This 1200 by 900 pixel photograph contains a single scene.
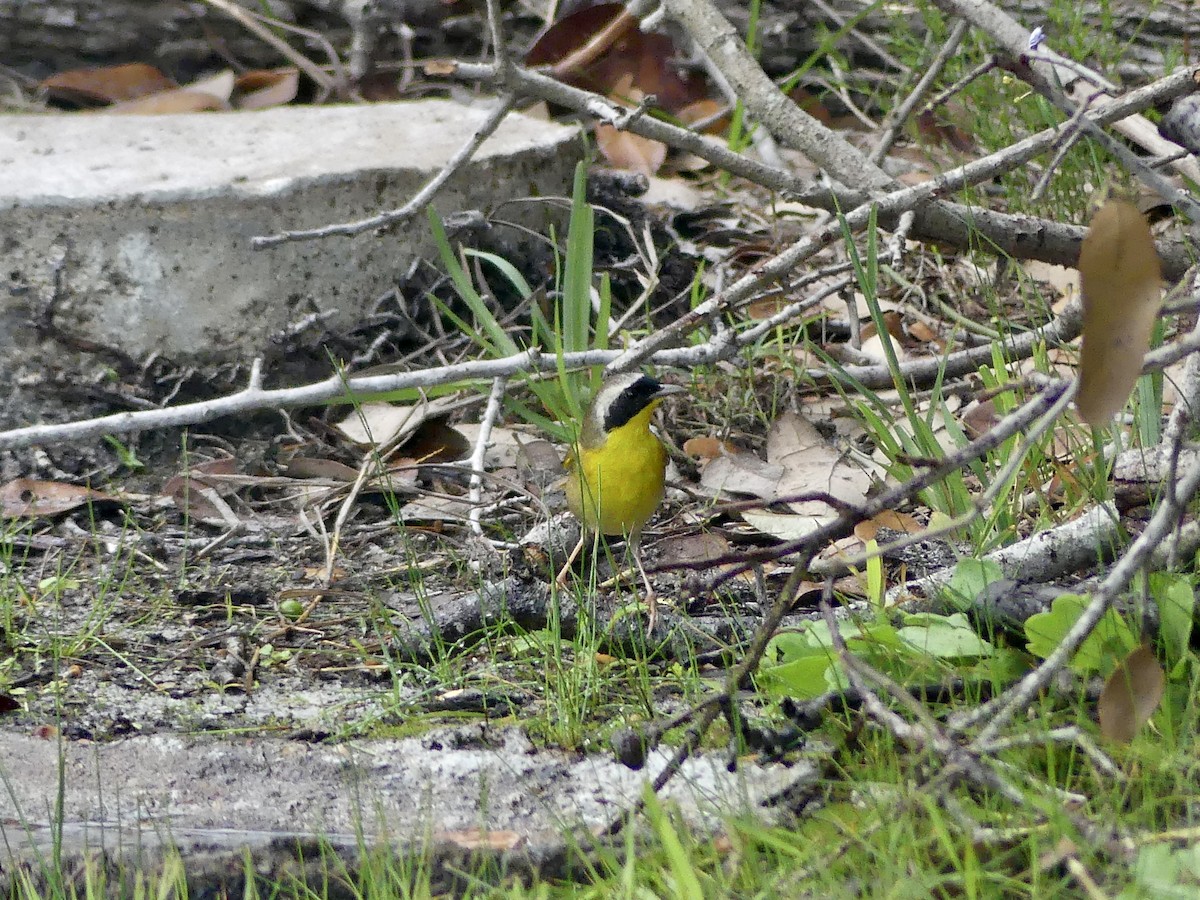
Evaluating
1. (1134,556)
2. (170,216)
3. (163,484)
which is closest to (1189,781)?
(1134,556)

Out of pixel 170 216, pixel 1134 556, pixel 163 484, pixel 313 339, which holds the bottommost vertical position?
pixel 163 484

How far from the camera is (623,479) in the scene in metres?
3.91

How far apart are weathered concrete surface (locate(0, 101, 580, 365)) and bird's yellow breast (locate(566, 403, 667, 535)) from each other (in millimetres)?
1336

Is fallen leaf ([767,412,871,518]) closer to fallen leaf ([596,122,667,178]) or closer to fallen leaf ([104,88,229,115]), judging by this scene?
fallen leaf ([596,122,667,178])

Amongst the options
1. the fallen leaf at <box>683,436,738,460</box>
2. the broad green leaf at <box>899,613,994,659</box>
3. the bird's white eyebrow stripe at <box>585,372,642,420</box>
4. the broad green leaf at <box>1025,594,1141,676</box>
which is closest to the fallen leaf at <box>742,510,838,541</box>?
the fallen leaf at <box>683,436,738,460</box>

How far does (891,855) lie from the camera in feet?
6.75

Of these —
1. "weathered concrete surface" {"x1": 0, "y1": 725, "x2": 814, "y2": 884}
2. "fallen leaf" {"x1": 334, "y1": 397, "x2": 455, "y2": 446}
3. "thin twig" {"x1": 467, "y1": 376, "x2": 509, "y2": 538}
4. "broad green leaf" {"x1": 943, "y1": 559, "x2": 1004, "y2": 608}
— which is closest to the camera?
"weathered concrete surface" {"x1": 0, "y1": 725, "x2": 814, "y2": 884}

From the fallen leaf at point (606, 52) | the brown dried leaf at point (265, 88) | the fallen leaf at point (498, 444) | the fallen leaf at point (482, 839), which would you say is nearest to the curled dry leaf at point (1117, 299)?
the fallen leaf at point (482, 839)

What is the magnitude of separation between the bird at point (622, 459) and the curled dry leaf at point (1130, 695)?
1.72m

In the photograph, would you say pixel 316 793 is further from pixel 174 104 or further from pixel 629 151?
pixel 174 104

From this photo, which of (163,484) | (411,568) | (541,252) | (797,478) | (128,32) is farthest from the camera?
(128,32)

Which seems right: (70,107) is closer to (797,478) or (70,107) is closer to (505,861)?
(797,478)

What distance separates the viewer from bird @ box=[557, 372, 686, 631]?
3887 millimetres

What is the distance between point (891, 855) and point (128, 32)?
5.87 meters
